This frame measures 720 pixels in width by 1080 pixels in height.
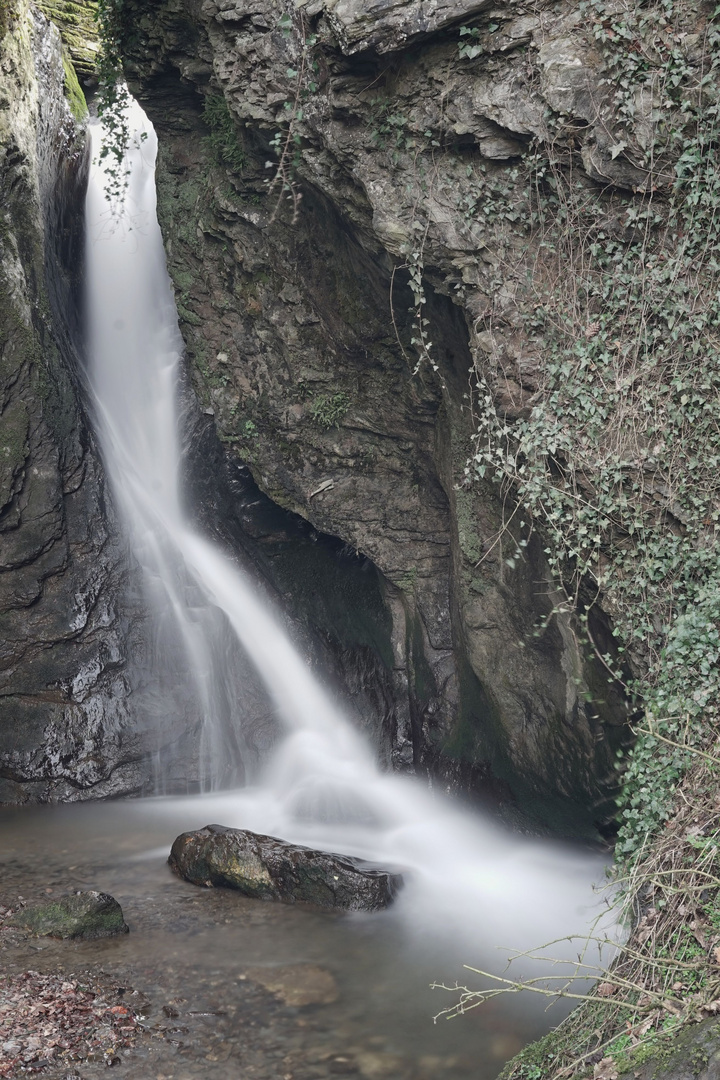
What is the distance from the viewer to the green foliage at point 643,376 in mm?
4617

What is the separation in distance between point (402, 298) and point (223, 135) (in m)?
2.62

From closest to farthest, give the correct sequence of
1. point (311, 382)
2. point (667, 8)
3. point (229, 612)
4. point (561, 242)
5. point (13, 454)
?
point (667, 8) < point (561, 242) < point (311, 382) < point (13, 454) < point (229, 612)

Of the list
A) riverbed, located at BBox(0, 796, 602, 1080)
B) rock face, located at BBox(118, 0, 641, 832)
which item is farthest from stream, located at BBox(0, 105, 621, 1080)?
rock face, located at BBox(118, 0, 641, 832)

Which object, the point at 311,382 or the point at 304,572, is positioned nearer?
the point at 311,382

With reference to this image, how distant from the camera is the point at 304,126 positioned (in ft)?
21.3

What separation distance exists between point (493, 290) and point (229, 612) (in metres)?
5.69

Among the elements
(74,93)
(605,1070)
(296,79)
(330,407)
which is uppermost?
(74,93)

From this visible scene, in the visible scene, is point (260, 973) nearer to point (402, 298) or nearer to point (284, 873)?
point (284, 873)

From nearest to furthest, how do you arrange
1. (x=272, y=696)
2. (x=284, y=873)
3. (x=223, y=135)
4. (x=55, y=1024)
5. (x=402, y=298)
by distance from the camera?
(x=55, y=1024), (x=284, y=873), (x=402, y=298), (x=223, y=135), (x=272, y=696)

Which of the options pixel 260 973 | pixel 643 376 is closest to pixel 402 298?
pixel 643 376

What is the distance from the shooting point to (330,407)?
8.57m

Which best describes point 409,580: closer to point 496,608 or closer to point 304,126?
point 496,608

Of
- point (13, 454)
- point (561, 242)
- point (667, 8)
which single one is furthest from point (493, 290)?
point (13, 454)

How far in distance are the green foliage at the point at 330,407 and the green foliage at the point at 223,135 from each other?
2.30 metres
